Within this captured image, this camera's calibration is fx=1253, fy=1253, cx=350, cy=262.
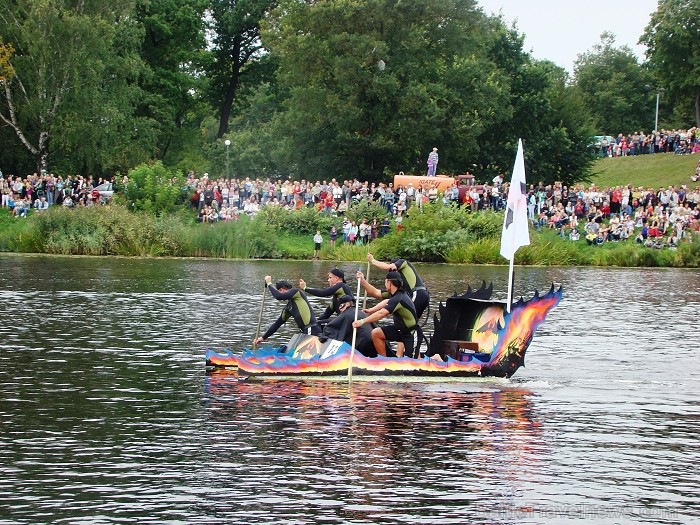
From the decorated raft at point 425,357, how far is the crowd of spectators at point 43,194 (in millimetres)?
34235

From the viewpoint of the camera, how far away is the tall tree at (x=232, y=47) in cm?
8488

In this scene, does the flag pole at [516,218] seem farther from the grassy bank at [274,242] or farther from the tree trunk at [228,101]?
the tree trunk at [228,101]

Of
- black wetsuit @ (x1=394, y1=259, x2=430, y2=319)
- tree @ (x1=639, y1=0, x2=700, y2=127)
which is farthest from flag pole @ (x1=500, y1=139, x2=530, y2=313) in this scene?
tree @ (x1=639, y1=0, x2=700, y2=127)

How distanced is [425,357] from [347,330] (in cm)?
149

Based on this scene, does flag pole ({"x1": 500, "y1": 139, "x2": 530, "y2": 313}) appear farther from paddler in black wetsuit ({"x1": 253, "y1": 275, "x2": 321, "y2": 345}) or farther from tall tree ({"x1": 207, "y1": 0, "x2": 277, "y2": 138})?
tall tree ({"x1": 207, "y1": 0, "x2": 277, "y2": 138})

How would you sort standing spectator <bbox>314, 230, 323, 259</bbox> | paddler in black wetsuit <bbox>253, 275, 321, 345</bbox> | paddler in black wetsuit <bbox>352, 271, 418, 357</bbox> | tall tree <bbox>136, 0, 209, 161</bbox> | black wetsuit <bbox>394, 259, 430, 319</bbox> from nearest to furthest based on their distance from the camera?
paddler in black wetsuit <bbox>352, 271, 418, 357</bbox> < paddler in black wetsuit <bbox>253, 275, 321, 345</bbox> < black wetsuit <bbox>394, 259, 430, 319</bbox> < standing spectator <bbox>314, 230, 323, 259</bbox> < tall tree <bbox>136, 0, 209, 161</bbox>

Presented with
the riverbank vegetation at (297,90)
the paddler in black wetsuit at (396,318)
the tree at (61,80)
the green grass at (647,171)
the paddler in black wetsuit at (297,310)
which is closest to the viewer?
the paddler in black wetsuit at (396,318)

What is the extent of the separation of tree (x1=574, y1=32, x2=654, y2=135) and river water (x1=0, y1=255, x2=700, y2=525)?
8167cm

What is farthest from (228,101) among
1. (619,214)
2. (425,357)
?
(425,357)

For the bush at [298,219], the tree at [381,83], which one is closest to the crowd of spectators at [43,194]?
the bush at [298,219]

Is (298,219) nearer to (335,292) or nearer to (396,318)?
(335,292)

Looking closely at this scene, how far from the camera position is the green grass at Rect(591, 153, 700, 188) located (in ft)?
230

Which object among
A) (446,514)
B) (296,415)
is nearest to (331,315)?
(296,415)

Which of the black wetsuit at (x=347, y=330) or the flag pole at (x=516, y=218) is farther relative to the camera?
the flag pole at (x=516, y=218)
